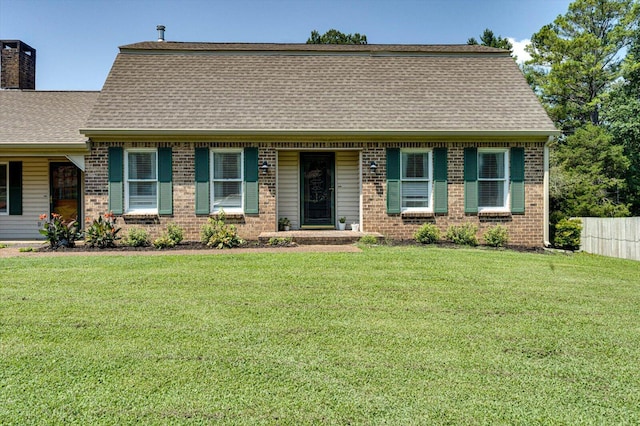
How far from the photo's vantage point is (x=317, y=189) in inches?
466

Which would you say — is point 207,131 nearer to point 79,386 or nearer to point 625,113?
point 79,386

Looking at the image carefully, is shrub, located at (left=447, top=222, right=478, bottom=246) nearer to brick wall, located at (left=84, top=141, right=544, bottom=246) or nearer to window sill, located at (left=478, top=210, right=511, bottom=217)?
brick wall, located at (left=84, top=141, right=544, bottom=246)

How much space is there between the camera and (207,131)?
10.4 m

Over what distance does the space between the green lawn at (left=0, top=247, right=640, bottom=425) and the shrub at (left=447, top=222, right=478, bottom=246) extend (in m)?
3.62

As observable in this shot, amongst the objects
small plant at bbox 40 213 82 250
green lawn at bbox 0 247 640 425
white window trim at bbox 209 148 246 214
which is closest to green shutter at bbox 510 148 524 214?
green lawn at bbox 0 247 640 425

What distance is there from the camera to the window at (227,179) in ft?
35.4

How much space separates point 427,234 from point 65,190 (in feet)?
34.4

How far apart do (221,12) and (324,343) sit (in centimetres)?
1366

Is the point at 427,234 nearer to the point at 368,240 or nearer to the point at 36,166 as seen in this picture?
the point at 368,240

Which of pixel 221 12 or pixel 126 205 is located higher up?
pixel 221 12

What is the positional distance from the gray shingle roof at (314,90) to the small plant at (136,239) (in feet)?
8.26

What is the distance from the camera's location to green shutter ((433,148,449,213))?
10891 mm

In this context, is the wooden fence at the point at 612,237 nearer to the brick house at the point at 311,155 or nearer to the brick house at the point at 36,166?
the brick house at the point at 311,155

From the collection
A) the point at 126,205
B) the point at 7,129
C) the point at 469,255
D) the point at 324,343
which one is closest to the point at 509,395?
the point at 324,343
